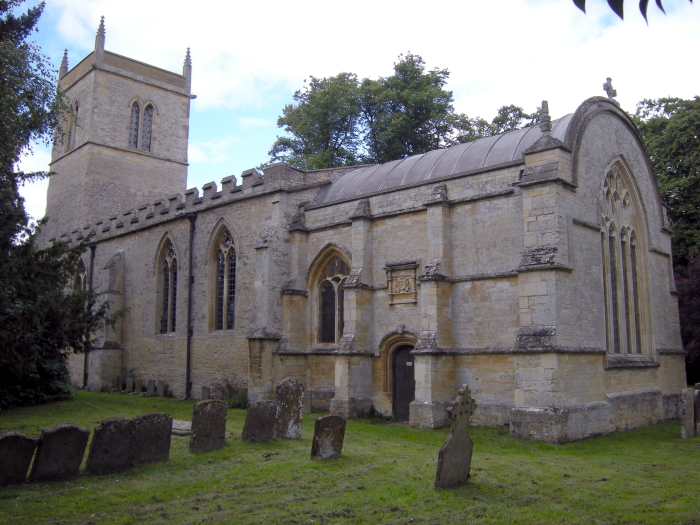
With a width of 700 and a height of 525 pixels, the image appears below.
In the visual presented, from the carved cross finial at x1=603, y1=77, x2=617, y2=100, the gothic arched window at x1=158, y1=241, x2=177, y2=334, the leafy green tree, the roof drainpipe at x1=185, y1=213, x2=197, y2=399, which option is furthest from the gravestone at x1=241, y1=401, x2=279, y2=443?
the leafy green tree

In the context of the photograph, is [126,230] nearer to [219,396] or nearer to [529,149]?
[219,396]

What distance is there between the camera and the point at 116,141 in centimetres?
3316

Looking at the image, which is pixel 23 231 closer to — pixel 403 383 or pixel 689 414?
pixel 403 383

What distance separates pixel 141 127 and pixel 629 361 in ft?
94.8

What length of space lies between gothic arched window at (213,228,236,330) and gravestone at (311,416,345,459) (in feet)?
38.4

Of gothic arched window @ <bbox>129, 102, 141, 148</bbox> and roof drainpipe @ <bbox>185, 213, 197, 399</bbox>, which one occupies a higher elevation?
gothic arched window @ <bbox>129, 102, 141, 148</bbox>

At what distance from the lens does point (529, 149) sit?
14789 millimetres

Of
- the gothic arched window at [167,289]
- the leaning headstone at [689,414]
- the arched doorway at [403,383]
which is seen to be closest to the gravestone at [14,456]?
the arched doorway at [403,383]

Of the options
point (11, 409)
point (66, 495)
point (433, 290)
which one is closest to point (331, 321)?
point (433, 290)

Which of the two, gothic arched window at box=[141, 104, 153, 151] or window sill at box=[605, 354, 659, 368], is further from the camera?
gothic arched window at box=[141, 104, 153, 151]

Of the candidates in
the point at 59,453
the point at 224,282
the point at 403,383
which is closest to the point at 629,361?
the point at 403,383

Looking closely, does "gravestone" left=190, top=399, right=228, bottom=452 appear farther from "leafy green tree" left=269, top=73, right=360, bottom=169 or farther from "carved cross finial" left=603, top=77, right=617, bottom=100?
"leafy green tree" left=269, top=73, right=360, bottom=169

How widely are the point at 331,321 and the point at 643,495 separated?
470 inches

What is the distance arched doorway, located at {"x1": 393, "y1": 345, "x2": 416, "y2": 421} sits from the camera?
54.9ft
